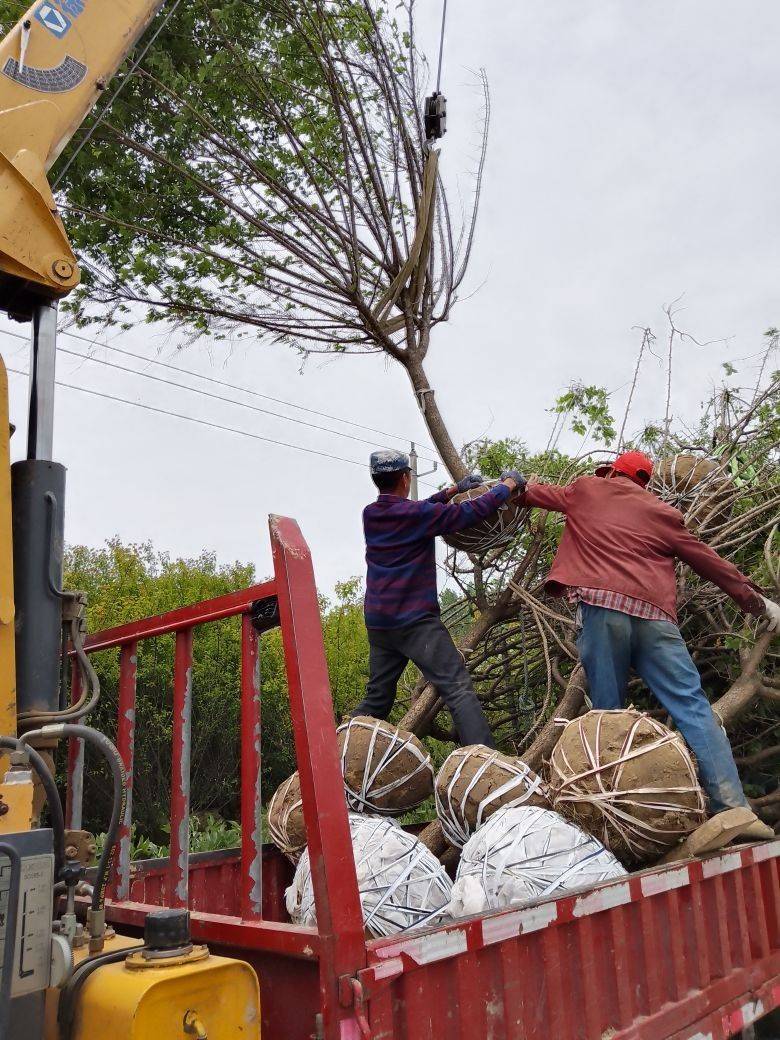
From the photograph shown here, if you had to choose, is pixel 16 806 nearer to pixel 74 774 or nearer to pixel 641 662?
pixel 74 774

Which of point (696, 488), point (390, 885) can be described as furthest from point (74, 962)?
point (696, 488)

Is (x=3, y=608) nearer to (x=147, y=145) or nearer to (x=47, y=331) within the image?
(x=47, y=331)

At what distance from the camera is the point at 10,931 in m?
1.62

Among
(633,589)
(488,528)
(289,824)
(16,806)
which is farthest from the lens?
(488,528)

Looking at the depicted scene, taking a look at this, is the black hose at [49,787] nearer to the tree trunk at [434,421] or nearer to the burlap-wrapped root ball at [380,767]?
the burlap-wrapped root ball at [380,767]

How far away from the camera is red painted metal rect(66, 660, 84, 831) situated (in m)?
2.58

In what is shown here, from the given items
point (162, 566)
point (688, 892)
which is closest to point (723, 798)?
point (688, 892)

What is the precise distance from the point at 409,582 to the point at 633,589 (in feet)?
3.55

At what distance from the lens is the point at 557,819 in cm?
302

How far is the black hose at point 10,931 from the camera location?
161 cm

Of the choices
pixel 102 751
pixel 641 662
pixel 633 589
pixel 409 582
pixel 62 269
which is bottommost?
pixel 102 751

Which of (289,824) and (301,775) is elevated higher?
(301,775)

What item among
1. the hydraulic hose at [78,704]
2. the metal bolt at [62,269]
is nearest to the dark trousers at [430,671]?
the hydraulic hose at [78,704]

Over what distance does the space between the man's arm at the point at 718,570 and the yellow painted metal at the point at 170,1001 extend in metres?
3.05
